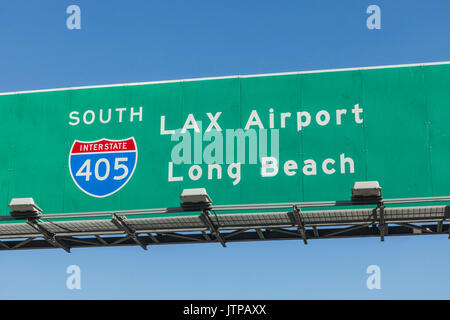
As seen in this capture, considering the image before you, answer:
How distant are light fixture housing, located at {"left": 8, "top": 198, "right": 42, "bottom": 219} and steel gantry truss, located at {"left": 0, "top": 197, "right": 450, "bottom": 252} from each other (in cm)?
25

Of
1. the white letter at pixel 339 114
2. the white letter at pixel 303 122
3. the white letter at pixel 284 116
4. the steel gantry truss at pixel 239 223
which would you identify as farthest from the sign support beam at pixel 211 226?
the white letter at pixel 339 114

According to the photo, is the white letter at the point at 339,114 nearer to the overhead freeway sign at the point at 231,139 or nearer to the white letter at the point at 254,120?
the overhead freeway sign at the point at 231,139

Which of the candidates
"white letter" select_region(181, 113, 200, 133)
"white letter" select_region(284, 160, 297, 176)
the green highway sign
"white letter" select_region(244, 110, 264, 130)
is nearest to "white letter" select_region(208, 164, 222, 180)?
the green highway sign

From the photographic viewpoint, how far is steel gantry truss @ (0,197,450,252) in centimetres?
2180

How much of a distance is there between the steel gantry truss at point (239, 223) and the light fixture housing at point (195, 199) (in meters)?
0.17

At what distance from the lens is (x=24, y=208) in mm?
22734

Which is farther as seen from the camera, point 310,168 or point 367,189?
point 310,168

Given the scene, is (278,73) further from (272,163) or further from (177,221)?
(177,221)

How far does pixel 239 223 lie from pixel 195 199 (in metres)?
1.67

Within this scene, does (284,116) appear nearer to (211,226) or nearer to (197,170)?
(197,170)

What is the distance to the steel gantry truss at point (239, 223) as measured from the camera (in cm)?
2180

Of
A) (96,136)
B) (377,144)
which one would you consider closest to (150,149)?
(96,136)

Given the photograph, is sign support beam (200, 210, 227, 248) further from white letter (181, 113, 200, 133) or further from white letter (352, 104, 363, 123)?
white letter (352, 104, 363, 123)

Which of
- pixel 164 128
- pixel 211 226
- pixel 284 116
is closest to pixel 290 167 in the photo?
pixel 284 116
